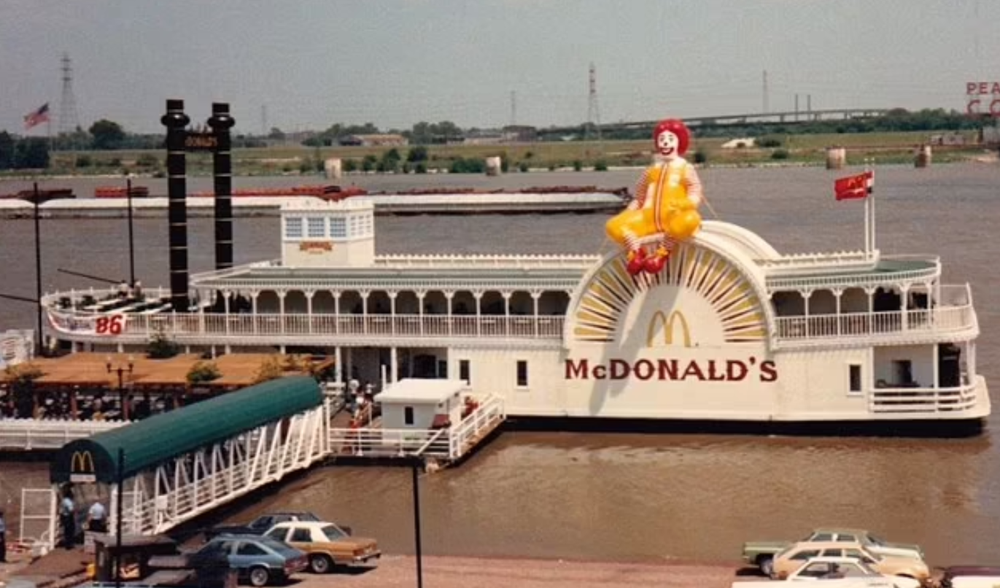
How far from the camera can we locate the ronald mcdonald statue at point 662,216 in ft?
127

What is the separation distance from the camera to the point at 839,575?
25.1 meters

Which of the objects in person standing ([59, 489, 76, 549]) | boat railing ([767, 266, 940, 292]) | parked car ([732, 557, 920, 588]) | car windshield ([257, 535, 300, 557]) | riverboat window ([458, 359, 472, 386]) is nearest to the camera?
parked car ([732, 557, 920, 588])

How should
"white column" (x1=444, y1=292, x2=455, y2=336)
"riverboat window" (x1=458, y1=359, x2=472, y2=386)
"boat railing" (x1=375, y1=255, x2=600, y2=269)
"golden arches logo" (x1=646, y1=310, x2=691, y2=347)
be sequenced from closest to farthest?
"golden arches logo" (x1=646, y1=310, x2=691, y2=347) → "riverboat window" (x1=458, y1=359, x2=472, y2=386) → "white column" (x1=444, y1=292, x2=455, y2=336) → "boat railing" (x1=375, y1=255, x2=600, y2=269)

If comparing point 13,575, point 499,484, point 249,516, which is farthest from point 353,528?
point 13,575

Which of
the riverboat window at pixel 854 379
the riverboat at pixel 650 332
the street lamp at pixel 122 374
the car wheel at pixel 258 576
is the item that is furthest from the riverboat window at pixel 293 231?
the car wheel at pixel 258 576

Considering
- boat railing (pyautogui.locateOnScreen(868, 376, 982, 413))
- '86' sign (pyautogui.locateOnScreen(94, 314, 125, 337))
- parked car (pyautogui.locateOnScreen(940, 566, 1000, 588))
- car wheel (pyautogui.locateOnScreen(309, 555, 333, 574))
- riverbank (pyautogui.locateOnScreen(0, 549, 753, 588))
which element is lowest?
riverbank (pyautogui.locateOnScreen(0, 549, 753, 588))

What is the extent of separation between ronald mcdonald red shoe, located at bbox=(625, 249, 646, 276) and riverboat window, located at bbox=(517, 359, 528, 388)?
3.90 m

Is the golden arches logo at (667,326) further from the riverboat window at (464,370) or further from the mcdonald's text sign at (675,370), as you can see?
the riverboat window at (464,370)

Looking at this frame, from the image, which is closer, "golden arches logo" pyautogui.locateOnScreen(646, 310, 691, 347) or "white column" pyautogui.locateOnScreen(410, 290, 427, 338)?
"golden arches logo" pyautogui.locateOnScreen(646, 310, 691, 347)

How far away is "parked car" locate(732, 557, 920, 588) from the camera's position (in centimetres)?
2453

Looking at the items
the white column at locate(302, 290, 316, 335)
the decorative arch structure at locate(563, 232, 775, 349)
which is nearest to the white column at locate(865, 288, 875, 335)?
the decorative arch structure at locate(563, 232, 775, 349)

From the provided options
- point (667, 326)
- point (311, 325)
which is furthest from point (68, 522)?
point (667, 326)

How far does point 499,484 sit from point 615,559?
6636 mm

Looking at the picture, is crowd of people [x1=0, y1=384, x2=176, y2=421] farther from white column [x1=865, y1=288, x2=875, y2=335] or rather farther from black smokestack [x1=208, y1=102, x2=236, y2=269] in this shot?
white column [x1=865, y1=288, x2=875, y2=335]
